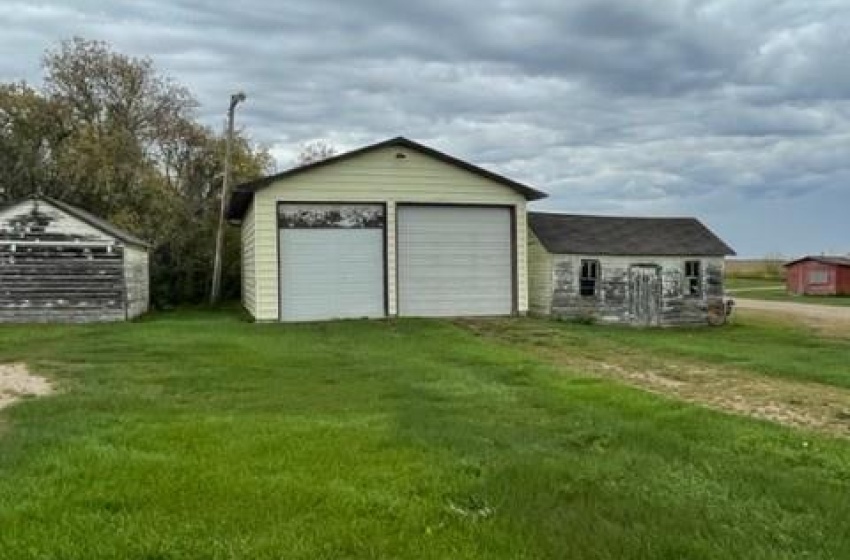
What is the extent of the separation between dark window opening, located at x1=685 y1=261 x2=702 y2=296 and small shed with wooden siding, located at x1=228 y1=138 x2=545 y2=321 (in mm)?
6399

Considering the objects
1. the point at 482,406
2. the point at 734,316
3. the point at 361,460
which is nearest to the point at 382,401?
the point at 482,406

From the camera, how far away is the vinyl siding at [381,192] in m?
23.8

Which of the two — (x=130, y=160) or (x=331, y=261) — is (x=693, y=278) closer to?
(x=331, y=261)

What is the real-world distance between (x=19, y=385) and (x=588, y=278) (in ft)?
62.1

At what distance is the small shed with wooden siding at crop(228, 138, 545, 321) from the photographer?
78.9 ft

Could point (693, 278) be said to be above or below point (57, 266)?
below

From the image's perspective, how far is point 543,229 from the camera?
28.8 m

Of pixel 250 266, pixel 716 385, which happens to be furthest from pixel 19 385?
pixel 250 266

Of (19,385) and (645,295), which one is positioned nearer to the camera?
(19,385)

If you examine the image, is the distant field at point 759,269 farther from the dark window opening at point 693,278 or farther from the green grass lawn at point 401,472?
the green grass lawn at point 401,472

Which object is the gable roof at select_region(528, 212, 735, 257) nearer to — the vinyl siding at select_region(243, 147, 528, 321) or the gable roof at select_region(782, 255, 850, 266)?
the vinyl siding at select_region(243, 147, 528, 321)

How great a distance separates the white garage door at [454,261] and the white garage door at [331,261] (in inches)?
31.3

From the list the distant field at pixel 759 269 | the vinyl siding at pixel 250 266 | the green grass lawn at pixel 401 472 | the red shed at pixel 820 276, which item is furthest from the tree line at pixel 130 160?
the distant field at pixel 759 269

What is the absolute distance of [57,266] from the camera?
24.7 metres
